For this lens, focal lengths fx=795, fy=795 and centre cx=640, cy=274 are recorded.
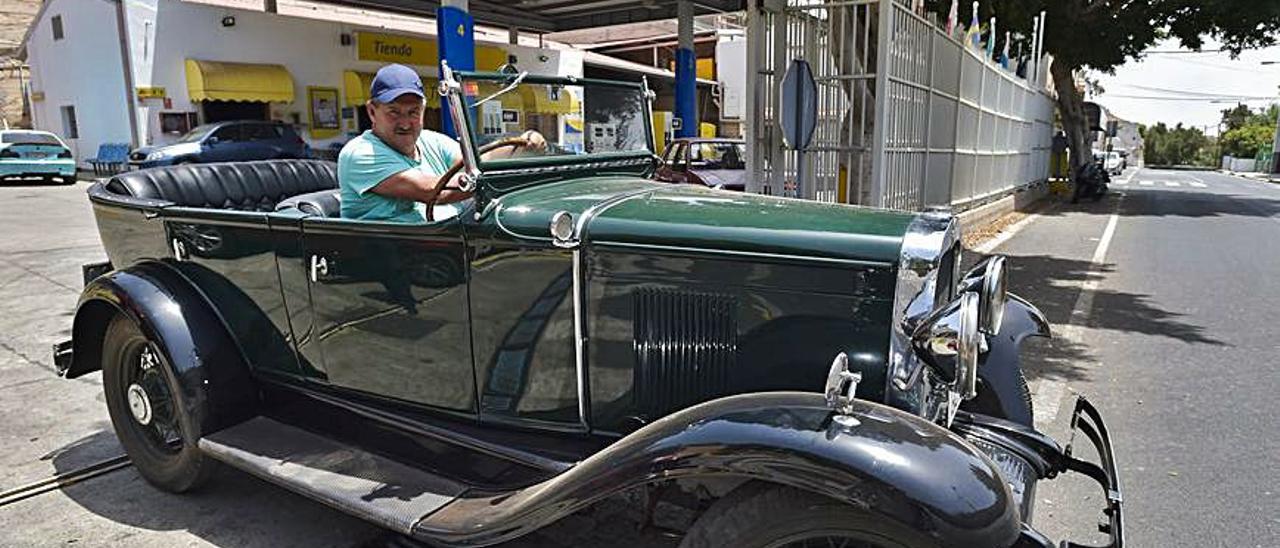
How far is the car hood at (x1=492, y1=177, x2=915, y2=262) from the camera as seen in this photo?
2.28m

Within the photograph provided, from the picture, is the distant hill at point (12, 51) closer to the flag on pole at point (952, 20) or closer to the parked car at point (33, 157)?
the parked car at point (33, 157)

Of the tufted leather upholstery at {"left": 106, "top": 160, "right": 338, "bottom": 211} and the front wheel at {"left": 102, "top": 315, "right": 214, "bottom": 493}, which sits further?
the tufted leather upholstery at {"left": 106, "top": 160, "right": 338, "bottom": 211}

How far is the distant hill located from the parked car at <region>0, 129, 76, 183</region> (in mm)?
10348

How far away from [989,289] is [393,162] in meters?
2.12

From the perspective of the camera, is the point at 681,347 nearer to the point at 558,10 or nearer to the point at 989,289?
the point at 989,289

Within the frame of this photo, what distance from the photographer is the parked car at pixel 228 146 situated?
1580 centimetres

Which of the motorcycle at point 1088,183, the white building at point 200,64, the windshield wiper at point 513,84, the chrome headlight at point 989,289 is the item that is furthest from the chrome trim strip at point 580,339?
the motorcycle at point 1088,183

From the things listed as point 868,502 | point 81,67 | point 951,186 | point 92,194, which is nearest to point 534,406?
point 868,502

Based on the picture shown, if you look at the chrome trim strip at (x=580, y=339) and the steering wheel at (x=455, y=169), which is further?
the steering wheel at (x=455, y=169)

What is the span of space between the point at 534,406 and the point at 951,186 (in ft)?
34.6

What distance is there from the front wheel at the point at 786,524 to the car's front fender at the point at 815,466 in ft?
0.16

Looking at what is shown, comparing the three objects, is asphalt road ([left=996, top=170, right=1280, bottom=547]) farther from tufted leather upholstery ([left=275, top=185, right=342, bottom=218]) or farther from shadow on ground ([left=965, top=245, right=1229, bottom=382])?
tufted leather upholstery ([left=275, top=185, right=342, bottom=218])

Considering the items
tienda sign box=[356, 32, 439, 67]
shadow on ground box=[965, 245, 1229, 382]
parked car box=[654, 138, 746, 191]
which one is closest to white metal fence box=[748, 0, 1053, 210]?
shadow on ground box=[965, 245, 1229, 382]

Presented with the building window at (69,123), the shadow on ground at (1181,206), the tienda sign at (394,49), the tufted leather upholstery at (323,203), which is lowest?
the shadow on ground at (1181,206)
